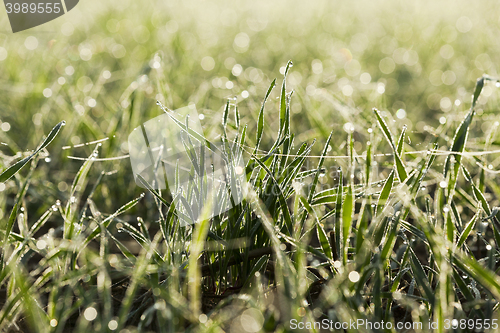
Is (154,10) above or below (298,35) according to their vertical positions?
above

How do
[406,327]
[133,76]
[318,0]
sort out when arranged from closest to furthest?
[406,327] < [133,76] < [318,0]

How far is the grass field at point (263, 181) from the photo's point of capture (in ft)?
2.06

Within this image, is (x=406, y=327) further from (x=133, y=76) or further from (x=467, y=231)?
(x=133, y=76)

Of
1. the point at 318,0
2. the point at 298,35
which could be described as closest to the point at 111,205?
the point at 298,35

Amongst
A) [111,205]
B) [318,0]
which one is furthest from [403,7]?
[111,205]

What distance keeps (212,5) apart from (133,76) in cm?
291

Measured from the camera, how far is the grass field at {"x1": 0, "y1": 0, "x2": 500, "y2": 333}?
2.06ft

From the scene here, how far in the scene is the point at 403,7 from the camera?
403cm

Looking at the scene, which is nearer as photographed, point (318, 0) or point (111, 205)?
point (111, 205)

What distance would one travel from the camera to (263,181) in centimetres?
78

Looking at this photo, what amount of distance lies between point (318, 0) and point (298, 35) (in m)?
2.04

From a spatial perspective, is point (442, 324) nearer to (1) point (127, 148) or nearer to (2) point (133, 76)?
→ (1) point (127, 148)

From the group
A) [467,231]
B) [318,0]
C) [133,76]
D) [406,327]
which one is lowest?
[406,327]

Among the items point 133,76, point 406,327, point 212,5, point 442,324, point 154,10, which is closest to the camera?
point 442,324
